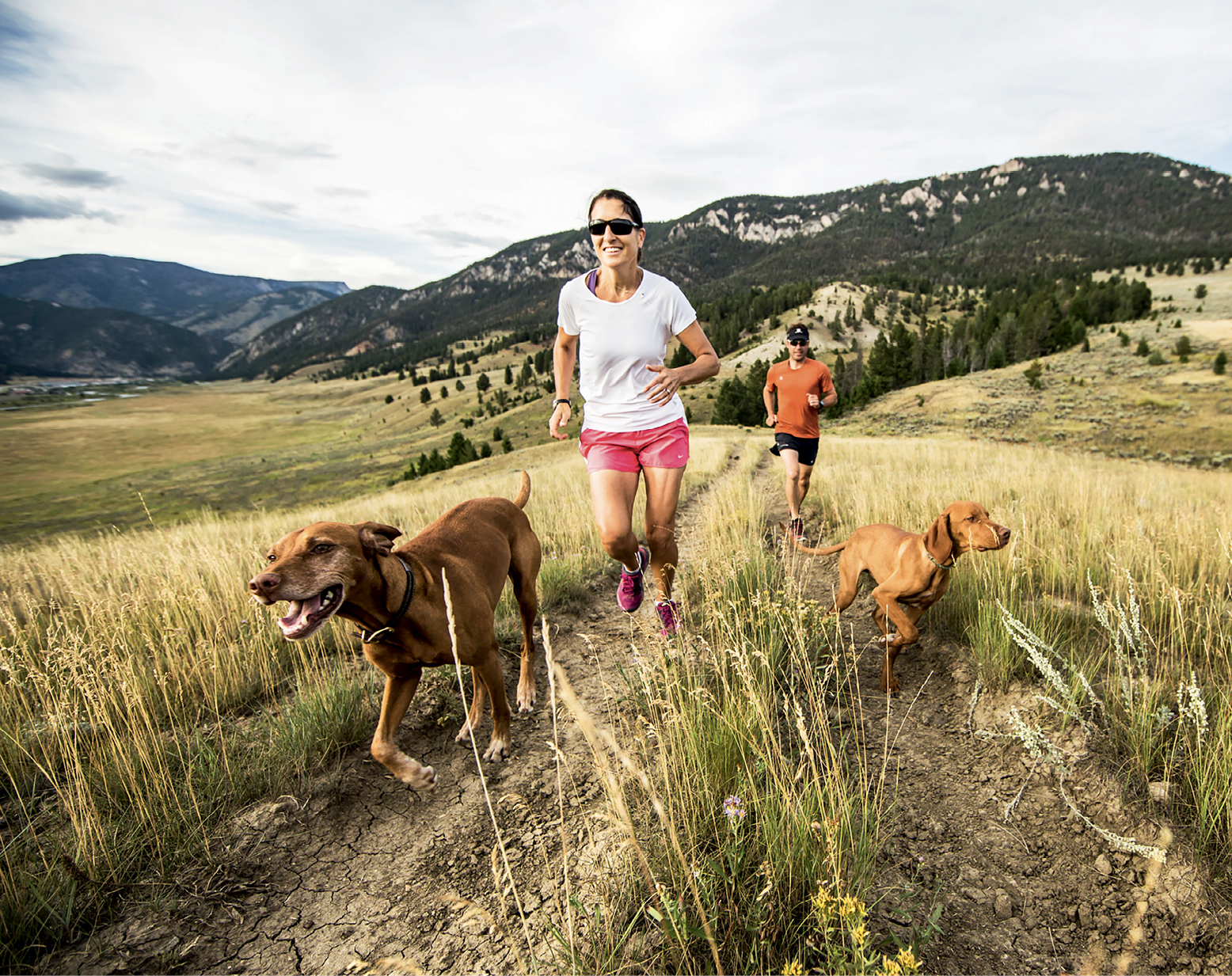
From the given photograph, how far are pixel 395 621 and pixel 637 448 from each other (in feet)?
6.79

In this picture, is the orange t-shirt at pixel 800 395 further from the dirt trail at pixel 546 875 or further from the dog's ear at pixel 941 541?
the dirt trail at pixel 546 875

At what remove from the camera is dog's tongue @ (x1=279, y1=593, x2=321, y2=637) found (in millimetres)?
2051

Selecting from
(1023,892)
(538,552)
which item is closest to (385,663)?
(538,552)

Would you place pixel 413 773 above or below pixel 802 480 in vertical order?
below

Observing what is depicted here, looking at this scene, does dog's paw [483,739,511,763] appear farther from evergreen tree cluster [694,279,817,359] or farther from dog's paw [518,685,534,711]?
evergreen tree cluster [694,279,817,359]

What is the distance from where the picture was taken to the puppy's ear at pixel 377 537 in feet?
8.11

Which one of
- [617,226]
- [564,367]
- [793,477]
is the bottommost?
[793,477]

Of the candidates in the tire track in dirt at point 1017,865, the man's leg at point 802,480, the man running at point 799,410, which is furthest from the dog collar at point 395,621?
the man's leg at point 802,480

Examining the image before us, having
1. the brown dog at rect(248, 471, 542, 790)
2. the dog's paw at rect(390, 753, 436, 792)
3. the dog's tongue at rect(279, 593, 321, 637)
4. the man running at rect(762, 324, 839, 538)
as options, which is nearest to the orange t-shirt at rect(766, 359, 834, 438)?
the man running at rect(762, 324, 839, 538)

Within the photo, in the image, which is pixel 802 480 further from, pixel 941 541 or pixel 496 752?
pixel 496 752

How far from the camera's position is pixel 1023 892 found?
1.94 metres

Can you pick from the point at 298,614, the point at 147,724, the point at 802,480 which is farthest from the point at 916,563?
the point at 147,724

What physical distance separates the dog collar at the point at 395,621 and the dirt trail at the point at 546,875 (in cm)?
82

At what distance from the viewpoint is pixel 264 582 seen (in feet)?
6.48
